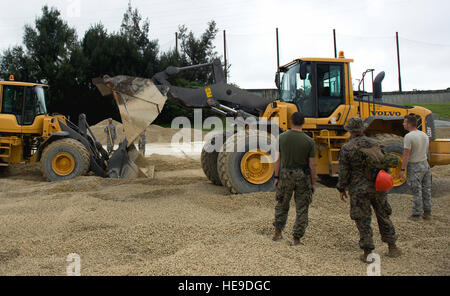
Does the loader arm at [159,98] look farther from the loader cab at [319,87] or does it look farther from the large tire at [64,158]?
the large tire at [64,158]

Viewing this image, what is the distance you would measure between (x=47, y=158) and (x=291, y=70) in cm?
607

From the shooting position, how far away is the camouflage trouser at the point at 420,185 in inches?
222

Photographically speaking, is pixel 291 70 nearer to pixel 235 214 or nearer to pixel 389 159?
pixel 235 214

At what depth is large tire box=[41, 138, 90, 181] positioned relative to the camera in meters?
9.14

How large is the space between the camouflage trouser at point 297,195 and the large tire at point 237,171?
8.49 ft

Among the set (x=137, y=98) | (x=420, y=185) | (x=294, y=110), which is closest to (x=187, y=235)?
(x=420, y=185)

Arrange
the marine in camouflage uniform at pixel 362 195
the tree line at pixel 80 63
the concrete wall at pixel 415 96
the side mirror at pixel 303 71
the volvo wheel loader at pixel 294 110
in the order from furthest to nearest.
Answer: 1. the concrete wall at pixel 415 96
2. the tree line at pixel 80 63
3. the side mirror at pixel 303 71
4. the volvo wheel loader at pixel 294 110
5. the marine in camouflage uniform at pixel 362 195

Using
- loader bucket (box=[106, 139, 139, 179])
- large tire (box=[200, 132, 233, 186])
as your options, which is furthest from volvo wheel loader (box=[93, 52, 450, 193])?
loader bucket (box=[106, 139, 139, 179])

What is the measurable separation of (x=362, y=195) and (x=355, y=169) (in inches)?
11.0

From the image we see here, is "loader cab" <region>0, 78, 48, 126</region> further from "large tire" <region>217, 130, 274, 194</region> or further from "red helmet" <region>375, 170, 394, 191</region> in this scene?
"red helmet" <region>375, 170, 394, 191</region>

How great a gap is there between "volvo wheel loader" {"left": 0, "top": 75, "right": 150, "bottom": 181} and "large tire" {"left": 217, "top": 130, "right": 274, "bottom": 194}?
118 inches

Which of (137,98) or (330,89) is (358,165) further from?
(137,98)

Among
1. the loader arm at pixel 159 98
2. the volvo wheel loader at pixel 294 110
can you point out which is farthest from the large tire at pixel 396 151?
the loader arm at pixel 159 98
